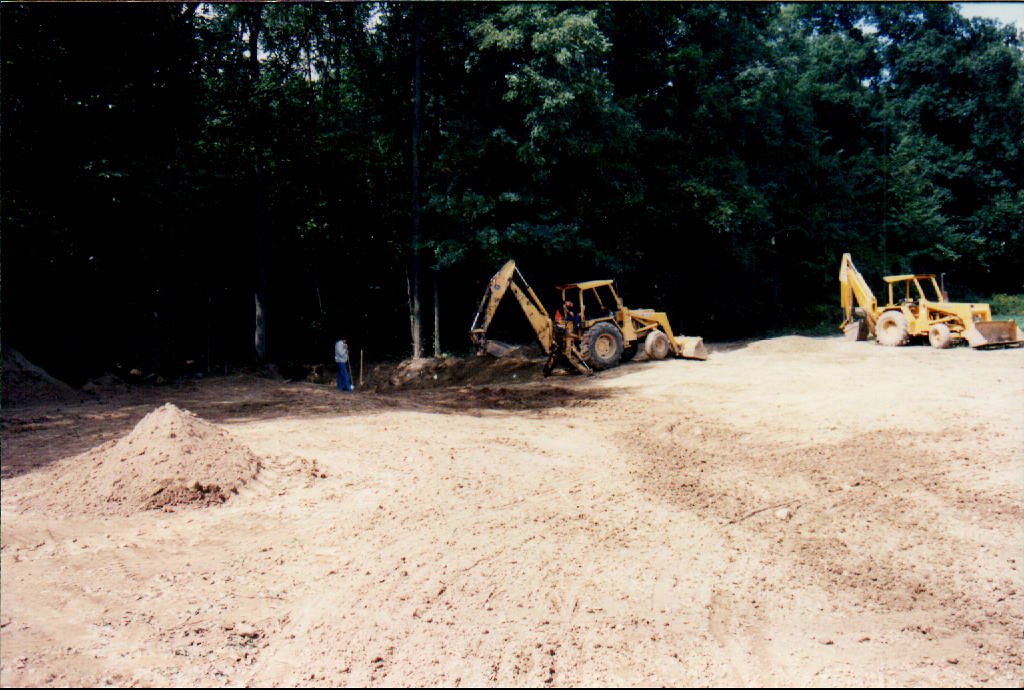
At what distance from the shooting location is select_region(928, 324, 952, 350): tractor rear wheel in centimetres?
1823

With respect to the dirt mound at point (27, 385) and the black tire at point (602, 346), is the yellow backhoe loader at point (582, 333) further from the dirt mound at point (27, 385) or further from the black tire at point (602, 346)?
the dirt mound at point (27, 385)

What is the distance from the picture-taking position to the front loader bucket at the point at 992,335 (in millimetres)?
18078

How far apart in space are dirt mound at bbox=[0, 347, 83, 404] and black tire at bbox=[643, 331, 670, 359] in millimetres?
12366

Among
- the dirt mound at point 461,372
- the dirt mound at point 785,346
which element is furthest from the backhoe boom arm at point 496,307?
the dirt mound at point 785,346

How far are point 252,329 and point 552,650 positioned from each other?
63.4 feet

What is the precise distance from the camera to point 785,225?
95.8 ft

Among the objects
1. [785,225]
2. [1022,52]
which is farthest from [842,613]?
[1022,52]

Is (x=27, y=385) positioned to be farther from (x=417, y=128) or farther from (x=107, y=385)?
(x=417, y=128)

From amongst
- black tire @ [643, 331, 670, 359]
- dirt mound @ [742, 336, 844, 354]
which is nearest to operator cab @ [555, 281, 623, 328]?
black tire @ [643, 331, 670, 359]

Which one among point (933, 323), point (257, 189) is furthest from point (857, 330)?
point (257, 189)

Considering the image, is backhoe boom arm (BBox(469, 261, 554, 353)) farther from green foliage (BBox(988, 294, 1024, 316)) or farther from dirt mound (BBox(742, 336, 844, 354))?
green foliage (BBox(988, 294, 1024, 316))

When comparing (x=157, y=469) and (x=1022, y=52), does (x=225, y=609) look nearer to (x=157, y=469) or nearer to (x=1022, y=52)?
(x=157, y=469)

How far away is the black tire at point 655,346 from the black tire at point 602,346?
90cm

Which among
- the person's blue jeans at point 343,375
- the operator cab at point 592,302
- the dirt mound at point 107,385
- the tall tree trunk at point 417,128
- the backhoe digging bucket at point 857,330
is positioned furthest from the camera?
the backhoe digging bucket at point 857,330
